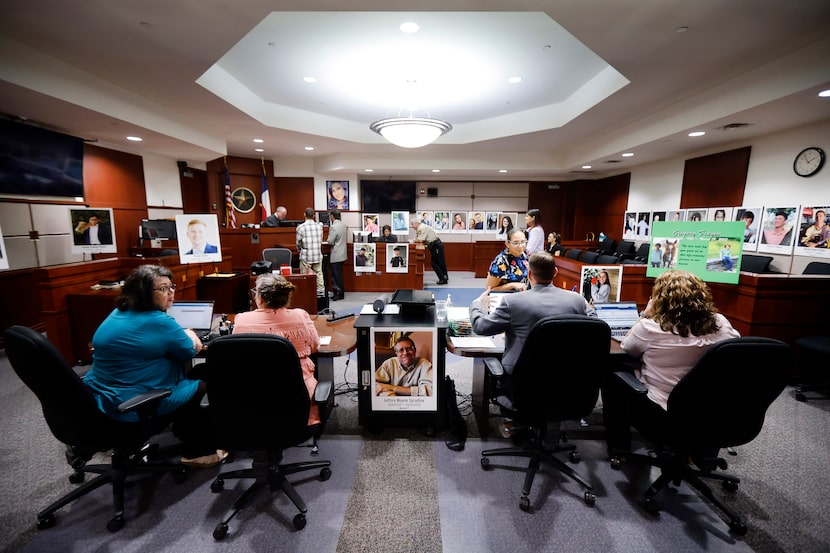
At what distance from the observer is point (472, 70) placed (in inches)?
183

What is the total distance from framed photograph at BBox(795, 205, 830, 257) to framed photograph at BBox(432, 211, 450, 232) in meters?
7.30

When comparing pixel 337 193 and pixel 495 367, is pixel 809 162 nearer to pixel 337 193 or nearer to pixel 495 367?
pixel 495 367

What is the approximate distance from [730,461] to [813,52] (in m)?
3.72

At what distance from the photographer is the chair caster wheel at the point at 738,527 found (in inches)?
72.7

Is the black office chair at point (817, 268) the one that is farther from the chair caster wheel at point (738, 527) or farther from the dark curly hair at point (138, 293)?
the dark curly hair at point (138, 293)

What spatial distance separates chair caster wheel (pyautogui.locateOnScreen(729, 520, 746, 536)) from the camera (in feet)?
6.06

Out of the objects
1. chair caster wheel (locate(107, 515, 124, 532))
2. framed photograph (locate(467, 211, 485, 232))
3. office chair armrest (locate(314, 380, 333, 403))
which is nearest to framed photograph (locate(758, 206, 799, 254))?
framed photograph (locate(467, 211, 485, 232))

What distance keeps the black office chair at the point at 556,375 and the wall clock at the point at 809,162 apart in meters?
5.41

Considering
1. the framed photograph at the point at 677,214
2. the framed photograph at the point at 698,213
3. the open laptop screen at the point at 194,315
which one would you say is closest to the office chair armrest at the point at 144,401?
the open laptop screen at the point at 194,315

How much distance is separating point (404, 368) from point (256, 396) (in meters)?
1.12

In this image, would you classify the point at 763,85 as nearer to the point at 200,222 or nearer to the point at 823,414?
the point at 823,414

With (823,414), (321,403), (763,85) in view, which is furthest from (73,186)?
(823,414)

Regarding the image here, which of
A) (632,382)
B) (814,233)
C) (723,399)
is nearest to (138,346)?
(632,382)

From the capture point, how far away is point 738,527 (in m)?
1.85
